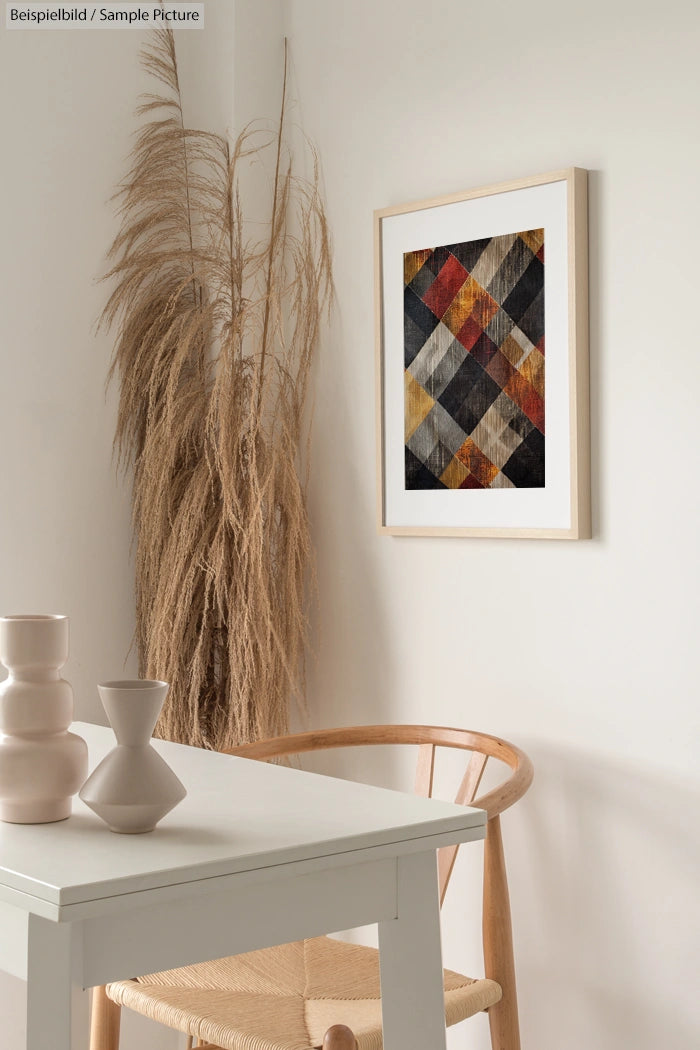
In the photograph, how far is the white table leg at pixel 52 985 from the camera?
110 centimetres

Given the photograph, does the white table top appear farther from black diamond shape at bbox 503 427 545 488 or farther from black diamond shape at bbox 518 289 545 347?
black diamond shape at bbox 518 289 545 347

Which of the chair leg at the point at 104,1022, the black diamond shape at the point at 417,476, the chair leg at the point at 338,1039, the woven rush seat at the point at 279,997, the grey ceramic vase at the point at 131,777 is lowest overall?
the chair leg at the point at 104,1022

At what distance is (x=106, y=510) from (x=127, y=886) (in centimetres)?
160

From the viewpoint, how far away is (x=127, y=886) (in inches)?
43.3

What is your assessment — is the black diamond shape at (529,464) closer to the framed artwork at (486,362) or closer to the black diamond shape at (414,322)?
the framed artwork at (486,362)

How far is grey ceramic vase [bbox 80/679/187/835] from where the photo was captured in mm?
1228

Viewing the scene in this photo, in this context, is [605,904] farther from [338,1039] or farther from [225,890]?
[225,890]

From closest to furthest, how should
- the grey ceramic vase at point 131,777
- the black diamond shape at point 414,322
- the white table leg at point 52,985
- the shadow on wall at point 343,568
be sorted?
the white table leg at point 52,985
the grey ceramic vase at point 131,777
the black diamond shape at point 414,322
the shadow on wall at point 343,568

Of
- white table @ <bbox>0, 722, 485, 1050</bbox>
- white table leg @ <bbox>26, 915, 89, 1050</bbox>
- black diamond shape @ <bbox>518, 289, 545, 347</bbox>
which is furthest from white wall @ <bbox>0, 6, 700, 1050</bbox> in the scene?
white table leg @ <bbox>26, 915, 89, 1050</bbox>

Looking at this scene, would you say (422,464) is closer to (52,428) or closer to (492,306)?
(492,306)

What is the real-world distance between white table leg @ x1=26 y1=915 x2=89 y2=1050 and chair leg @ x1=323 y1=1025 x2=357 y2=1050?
57cm

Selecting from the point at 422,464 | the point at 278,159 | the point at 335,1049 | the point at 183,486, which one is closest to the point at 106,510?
the point at 183,486

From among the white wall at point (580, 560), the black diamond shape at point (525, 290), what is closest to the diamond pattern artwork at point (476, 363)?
the black diamond shape at point (525, 290)

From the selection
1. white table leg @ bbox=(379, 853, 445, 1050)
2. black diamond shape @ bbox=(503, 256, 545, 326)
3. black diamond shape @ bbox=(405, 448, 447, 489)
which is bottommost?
white table leg @ bbox=(379, 853, 445, 1050)
